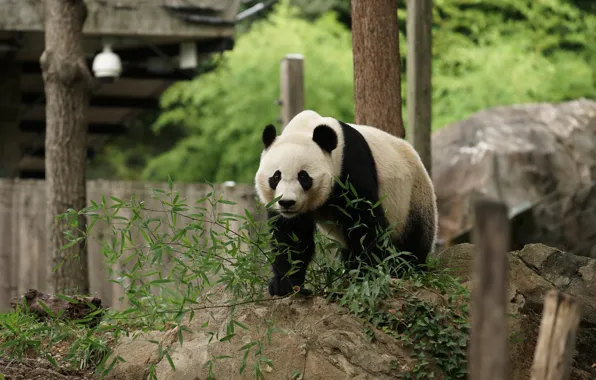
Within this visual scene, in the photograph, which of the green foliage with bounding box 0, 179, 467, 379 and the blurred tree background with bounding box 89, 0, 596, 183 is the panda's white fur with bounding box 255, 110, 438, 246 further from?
the blurred tree background with bounding box 89, 0, 596, 183

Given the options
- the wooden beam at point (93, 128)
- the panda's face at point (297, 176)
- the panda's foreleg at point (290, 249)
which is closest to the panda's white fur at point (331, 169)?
the panda's face at point (297, 176)

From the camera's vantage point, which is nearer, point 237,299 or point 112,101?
point 237,299

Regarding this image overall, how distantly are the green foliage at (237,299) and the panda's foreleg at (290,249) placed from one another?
68mm

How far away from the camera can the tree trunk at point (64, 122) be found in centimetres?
688

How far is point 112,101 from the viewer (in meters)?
13.0

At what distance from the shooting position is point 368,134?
210 inches

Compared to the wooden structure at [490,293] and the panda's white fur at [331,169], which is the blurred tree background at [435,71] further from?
the wooden structure at [490,293]

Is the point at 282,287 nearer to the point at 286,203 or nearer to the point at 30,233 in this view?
the point at 286,203

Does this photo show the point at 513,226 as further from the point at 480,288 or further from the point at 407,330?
the point at 480,288

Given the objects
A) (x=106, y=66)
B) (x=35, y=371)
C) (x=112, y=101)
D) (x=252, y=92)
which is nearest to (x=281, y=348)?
(x=35, y=371)

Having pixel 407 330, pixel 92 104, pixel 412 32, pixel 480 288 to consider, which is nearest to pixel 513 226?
pixel 412 32

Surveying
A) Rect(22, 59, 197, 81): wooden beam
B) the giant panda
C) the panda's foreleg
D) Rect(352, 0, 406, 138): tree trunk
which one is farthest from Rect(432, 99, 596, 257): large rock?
the panda's foreleg

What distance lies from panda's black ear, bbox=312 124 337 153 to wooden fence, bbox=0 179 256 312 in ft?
13.5

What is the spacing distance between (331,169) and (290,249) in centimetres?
50
